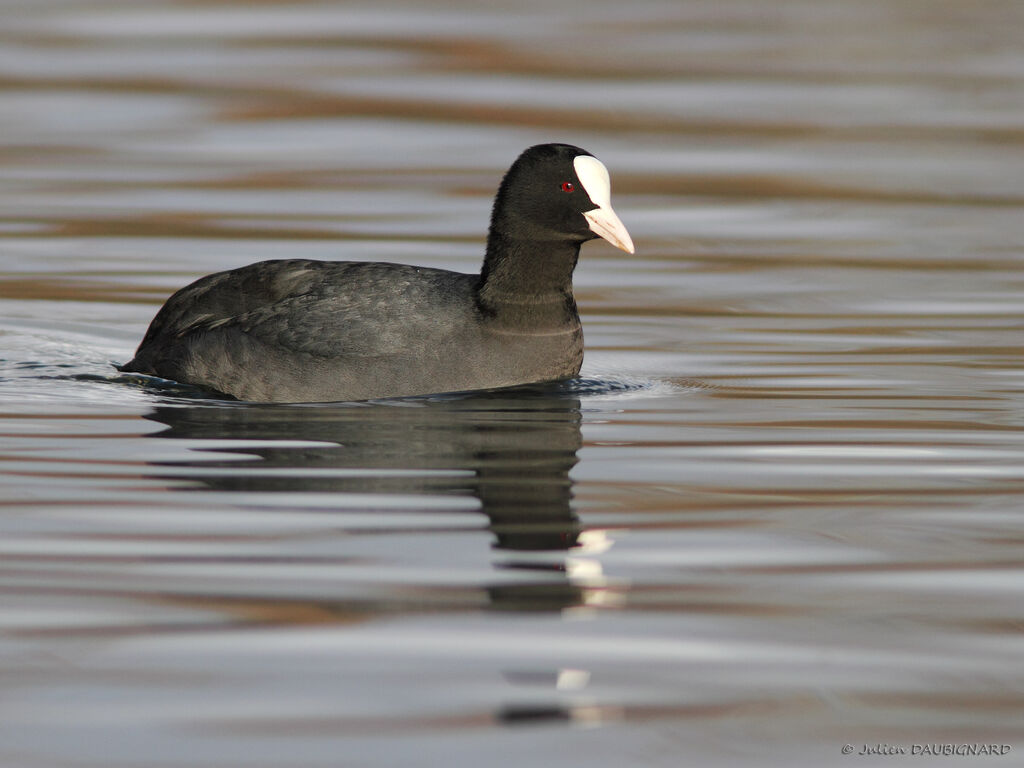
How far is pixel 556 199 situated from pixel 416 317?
77cm

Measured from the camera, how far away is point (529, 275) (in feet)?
26.3

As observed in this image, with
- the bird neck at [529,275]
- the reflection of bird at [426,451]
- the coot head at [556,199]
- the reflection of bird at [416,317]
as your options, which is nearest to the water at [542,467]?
the reflection of bird at [426,451]

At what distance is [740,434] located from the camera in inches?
283

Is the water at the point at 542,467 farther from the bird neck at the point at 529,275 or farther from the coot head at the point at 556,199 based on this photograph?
the coot head at the point at 556,199

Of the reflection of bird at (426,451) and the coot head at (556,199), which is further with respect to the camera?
the coot head at (556,199)

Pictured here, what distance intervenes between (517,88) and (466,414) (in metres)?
10.2

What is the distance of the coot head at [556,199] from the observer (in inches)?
312

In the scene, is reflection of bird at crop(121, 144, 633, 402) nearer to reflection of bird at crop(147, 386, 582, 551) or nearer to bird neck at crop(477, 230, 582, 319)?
bird neck at crop(477, 230, 582, 319)

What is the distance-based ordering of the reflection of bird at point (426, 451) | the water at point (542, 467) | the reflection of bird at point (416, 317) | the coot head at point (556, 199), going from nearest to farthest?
the water at point (542, 467) → the reflection of bird at point (426, 451) → the reflection of bird at point (416, 317) → the coot head at point (556, 199)

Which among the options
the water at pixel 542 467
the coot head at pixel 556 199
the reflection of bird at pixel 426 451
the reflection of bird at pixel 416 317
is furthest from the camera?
the coot head at pixel 556 199

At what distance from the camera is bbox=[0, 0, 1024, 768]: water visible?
4125mm

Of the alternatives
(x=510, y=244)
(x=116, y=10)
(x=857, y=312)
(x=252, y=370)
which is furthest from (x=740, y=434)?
(x=116, y=10)

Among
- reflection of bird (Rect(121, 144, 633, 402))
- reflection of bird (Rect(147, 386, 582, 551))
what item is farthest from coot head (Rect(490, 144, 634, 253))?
reflection of bird (Rect(147, 386, 582, 551))

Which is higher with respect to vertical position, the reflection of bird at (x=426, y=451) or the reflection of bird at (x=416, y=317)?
the reflection of bird at (x=416, y=317)
